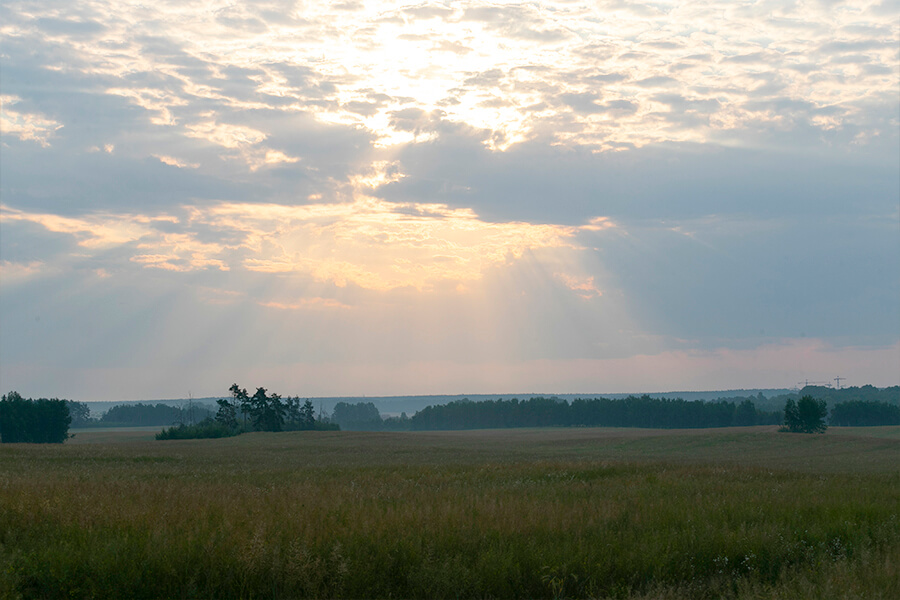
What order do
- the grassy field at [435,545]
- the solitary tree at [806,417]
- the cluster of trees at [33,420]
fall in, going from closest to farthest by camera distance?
the grassy field at [435,545] < the solitary tree at [806,417] < the cluster of trees at [33,420]

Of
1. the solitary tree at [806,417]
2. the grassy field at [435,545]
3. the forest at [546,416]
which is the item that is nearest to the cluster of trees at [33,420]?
the forest at [546,416]

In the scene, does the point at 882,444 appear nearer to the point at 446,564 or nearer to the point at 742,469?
the point at 742,469

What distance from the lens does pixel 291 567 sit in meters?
8.57

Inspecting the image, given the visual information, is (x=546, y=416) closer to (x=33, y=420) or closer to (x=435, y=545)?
(x=33, y=420)

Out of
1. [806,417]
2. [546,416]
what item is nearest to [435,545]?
[806,417]

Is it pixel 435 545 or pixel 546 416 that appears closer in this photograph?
pixel 435 545

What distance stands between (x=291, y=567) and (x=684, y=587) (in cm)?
525

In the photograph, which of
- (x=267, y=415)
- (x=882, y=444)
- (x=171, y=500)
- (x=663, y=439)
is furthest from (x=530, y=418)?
(x=171, y=500)

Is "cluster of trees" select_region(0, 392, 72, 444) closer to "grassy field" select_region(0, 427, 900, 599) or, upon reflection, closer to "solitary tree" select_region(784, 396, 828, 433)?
"solitary tree" select_region(784, 396, 828, 433)

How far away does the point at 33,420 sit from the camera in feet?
380

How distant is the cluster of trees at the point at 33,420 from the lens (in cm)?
11519

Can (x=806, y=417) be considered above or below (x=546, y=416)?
above

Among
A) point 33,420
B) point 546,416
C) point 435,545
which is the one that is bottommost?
point 546,416

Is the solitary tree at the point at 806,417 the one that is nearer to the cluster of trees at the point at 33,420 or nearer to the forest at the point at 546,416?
the forest at the point at 546,416
